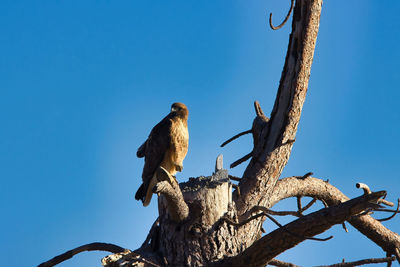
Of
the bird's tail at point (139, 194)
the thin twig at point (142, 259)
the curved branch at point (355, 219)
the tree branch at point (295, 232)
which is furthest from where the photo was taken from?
the bird's tail at point (139, 194)

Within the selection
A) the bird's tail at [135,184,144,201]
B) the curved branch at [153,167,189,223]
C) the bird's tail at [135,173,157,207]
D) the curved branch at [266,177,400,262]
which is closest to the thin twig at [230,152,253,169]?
the curved branch at [266,177,400,262]

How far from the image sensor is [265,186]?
5.05 meters

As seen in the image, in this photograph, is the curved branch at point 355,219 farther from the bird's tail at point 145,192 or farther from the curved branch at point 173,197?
the curved branch at point 173,197

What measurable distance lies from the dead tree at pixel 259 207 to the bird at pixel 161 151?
3.48 ft

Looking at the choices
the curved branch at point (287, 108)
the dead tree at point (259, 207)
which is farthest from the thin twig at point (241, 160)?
the curved branch at point (287, 108)

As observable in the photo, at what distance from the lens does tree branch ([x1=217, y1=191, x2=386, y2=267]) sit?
11.6 ft

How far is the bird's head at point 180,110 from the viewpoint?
23.0 ft

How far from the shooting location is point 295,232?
3639 millimetres

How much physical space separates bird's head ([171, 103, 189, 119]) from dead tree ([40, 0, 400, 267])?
140cm

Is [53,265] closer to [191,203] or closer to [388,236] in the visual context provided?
[191,203]

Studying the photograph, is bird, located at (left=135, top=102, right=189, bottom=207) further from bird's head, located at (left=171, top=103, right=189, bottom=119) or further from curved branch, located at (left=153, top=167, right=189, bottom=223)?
curved branch, located at (left=153, top=167, right=189, bottom=223)

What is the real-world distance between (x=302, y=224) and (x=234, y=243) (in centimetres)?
69

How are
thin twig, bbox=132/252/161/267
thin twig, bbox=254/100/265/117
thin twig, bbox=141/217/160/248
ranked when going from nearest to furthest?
thin twig, bbox=132/252/161/267
thin twig, bbox=141/217/160/248
thin twig, bbox=254/100/265/117

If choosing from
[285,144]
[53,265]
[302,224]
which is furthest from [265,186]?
[53,265]
